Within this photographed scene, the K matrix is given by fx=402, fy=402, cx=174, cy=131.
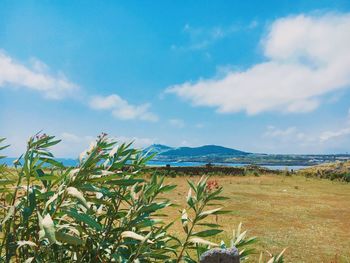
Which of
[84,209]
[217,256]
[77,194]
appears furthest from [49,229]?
[84,209]

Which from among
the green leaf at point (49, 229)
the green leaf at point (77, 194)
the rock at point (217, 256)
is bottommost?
the rock at point (217, 256)

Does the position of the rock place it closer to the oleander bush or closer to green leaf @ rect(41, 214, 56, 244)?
the oleander bush

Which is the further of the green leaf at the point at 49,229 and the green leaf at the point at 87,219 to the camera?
the green leaf at the point at 87,219

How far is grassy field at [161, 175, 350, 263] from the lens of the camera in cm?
1548

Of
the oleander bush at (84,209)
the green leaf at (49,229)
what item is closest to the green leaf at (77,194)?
the oleander bush at (84,209)

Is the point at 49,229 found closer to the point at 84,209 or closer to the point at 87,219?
the point at 87,219

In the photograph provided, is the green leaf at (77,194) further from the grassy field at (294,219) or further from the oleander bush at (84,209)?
the grassy field at (294,219)

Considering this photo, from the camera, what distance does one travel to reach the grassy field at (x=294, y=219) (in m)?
15.5

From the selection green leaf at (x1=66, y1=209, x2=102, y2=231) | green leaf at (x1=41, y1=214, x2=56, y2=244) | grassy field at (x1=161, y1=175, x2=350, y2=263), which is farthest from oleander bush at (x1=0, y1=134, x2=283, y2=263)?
grassy field at (x1=161, y1=175, x2=350, y2=263)

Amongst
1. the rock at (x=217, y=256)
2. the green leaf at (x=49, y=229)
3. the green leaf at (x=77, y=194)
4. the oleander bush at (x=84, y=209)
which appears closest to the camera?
the green leaf at (x=49, y=229)

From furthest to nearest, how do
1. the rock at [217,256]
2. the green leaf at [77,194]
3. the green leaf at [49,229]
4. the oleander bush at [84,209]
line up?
the oleander bush at [84,209], the rock at [217,256], the green leaf at [77,194], the green leaf at [49,229]

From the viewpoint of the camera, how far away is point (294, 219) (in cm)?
2220

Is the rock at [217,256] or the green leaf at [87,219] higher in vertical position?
the green leaf at [87,219]

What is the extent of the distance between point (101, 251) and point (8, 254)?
2.79 ft
